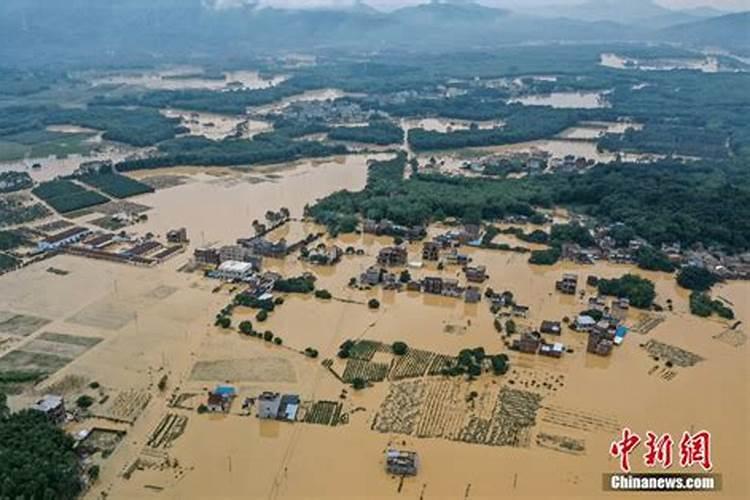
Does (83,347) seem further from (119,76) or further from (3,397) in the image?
(119,76)

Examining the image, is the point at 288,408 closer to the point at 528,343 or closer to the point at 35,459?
the point at 35,459

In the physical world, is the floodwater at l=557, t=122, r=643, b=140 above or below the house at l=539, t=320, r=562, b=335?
above

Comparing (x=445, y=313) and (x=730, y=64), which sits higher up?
(x=730, y=64)

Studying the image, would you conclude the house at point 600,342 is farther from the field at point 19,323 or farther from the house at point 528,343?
the field at point 19,323

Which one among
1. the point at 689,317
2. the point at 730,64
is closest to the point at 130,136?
the point at 689,317

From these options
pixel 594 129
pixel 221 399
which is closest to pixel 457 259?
pixel 221 399

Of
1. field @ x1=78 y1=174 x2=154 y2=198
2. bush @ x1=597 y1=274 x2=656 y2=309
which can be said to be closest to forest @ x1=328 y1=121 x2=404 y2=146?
field @ x1=78 y1=174 x2=154 y2=198

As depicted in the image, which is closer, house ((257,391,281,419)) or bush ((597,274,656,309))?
house ((257,391,281,419))

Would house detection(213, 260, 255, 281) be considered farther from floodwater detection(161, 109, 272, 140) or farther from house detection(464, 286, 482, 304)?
floodwater detection(161, 109, 272, 140)
